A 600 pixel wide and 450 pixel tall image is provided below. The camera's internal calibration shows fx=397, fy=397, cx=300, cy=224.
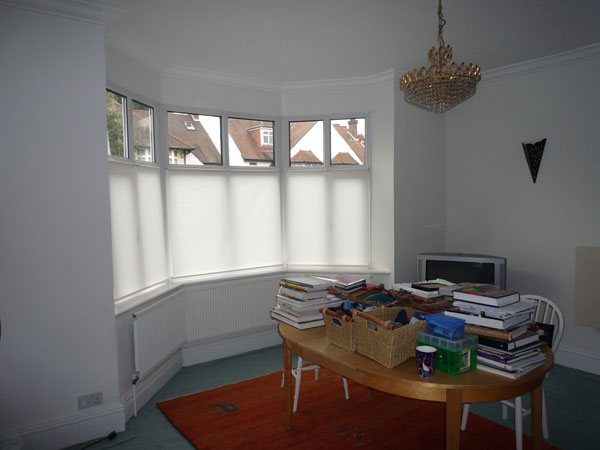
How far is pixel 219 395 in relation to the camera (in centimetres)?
338

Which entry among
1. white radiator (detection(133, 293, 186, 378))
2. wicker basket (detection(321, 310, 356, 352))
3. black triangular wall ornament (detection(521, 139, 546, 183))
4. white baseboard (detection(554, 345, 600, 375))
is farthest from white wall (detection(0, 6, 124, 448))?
white baseboard (detection(554, 345, 600, 375))

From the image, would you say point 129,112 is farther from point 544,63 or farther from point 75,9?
point 544,63

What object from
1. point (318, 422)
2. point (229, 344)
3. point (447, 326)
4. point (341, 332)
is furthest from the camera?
point (229, 344)

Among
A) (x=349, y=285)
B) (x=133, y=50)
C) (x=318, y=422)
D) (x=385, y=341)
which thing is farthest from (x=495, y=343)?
(x=133, y=50)

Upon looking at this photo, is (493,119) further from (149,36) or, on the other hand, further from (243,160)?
(149,36)

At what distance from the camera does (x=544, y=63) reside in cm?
390

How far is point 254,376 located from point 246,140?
8.14 feet

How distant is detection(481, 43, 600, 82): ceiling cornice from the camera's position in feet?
11.9

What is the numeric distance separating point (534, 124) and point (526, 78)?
48 centimetres

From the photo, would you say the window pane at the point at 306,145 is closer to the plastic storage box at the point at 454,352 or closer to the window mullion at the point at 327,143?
the window mullion at the point at 327,143

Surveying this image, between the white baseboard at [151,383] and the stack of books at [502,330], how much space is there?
2.50 meters

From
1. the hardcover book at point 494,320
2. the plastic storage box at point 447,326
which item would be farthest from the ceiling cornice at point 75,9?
the hardcover book at point 494,320

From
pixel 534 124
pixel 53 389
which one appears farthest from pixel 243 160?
pixel 534 124

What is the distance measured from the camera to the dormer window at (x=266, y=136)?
4.54 meters
